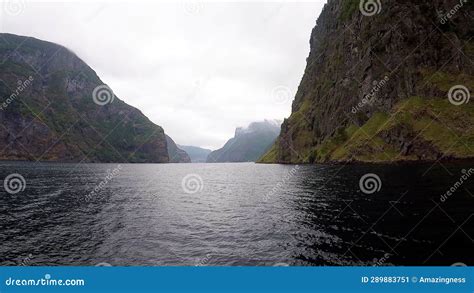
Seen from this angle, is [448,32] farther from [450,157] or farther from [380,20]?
[450,157]

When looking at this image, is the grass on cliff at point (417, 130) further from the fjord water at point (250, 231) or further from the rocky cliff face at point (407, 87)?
the fjord water at point (250, 231)

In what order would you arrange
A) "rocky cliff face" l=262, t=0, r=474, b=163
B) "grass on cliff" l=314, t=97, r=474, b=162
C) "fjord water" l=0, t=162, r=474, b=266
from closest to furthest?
"fjord water" l=0, t=162, r=474, b=266 → "grass on cliff" l=314, t=97, r=474, b=162 → "rocky cliff face" l=262, t=0, r=474, b=163

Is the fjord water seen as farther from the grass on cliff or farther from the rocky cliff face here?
the rocky cliff face

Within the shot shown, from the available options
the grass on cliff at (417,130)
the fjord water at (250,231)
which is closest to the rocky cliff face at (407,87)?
the grass on cliff at (417,130)

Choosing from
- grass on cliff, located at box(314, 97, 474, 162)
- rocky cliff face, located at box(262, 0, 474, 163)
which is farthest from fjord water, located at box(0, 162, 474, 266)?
rocky cliff face, located at box(262, 0, 474, 163)

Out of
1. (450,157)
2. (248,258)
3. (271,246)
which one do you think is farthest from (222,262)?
(450,157)

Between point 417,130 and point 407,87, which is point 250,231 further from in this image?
point 407,87

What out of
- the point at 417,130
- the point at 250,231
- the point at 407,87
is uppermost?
the point at 407,87

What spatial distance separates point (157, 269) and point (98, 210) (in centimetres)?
2952

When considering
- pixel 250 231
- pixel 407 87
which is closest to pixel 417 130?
pixel 407 87

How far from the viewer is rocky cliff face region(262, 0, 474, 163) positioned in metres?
129

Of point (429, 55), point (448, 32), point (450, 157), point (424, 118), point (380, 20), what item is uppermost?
point (380, 20)

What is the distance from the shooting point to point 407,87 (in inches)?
6033

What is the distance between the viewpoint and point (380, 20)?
175m
